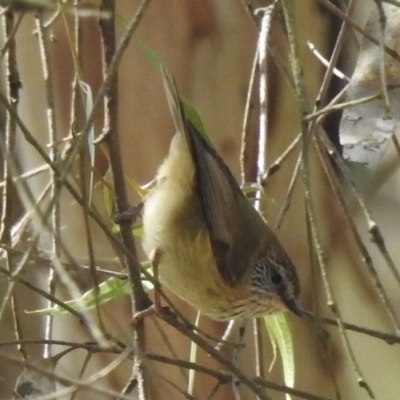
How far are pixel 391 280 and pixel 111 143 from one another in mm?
1104

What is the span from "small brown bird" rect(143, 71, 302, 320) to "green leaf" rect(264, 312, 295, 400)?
18 mm

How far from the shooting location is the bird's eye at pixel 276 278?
1130mm

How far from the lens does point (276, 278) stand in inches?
44.8

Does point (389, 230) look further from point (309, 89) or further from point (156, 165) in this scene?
point (156, 165)

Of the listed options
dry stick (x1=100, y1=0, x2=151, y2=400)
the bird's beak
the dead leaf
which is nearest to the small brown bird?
the bird's beak

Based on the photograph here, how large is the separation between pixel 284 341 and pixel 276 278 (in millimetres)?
146

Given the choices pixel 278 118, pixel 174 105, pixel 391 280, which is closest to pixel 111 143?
pixel 174 105

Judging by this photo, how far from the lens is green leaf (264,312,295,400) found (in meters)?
0.97

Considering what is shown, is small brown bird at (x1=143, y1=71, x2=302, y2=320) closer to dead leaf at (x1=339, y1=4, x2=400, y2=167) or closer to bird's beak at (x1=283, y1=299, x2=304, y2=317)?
bird's beak at (x1=283, y1=299, x2=304, y2=317)

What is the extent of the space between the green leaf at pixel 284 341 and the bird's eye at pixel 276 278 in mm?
52

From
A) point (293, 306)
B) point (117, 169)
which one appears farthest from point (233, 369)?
point (293, 306)

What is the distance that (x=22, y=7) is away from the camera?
1.65 ft

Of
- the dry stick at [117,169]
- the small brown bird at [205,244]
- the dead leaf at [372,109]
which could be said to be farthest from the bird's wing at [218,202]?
the dead leaf at [372,109]

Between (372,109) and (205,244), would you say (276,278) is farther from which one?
(372,109)
